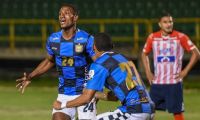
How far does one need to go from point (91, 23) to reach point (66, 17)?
17176mm

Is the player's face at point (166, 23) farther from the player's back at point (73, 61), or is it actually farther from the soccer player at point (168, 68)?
the player's back at point (73, 61)

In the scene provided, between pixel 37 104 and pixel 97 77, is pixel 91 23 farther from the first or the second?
pixel 97 77

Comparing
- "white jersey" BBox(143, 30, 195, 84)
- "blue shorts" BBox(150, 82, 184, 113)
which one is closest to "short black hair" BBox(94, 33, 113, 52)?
"blue shorts" BBox(150, 82, 184, 113)

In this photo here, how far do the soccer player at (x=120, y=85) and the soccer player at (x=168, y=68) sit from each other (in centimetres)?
481

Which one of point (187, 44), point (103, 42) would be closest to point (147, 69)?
point (187, 44)

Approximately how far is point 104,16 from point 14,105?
11.2 meters

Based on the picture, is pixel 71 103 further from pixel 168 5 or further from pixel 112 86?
pixel 168 5

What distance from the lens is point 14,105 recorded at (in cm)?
1731

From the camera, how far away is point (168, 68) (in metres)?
12.8

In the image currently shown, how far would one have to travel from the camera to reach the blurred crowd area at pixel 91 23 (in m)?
25.5

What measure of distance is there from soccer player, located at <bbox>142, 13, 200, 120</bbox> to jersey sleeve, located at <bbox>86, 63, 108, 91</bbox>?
4933mm

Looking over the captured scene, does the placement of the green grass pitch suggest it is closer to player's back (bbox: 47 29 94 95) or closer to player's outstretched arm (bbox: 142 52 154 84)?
player's outstretched arm (bbox: 142 52 154 84)

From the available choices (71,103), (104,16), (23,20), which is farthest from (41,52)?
(71,103)

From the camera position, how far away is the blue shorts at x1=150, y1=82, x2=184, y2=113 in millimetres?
12531
